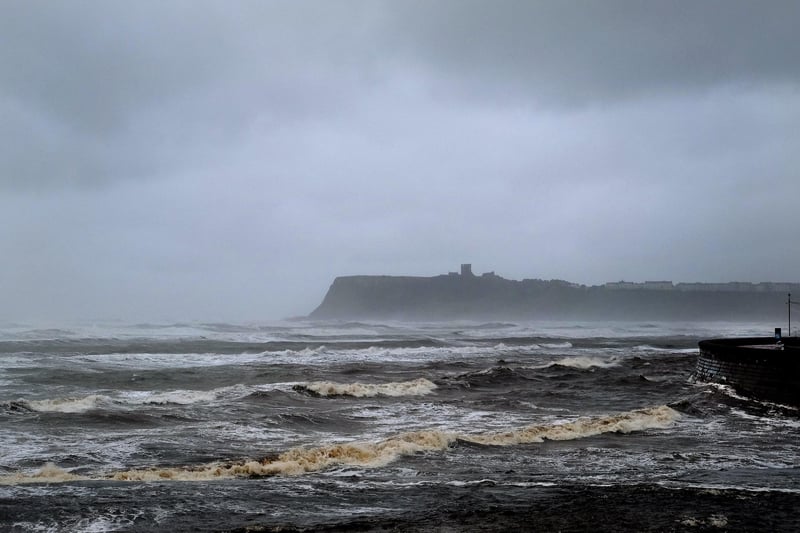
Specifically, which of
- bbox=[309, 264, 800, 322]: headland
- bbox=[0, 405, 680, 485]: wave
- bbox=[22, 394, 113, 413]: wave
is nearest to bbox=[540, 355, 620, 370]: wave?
bbox=[0, 405, 680, 485]: wave

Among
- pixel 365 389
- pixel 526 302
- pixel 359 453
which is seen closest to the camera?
pixel 359 453

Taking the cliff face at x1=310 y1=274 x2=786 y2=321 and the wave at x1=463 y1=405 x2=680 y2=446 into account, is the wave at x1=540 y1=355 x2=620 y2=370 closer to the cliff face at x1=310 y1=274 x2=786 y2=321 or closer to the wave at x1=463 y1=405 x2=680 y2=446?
the wave at x1=463 y1=405 x2=680 y2=446

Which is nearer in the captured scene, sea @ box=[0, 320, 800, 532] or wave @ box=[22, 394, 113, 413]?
sea @ box=[0, 320, 800, 532]

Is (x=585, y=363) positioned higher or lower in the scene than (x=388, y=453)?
lower

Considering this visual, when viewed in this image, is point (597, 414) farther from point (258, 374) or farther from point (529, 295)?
point (529, 295)

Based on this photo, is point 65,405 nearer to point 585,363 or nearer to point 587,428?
point 587,428

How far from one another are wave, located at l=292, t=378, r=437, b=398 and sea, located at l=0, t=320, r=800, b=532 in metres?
0.07

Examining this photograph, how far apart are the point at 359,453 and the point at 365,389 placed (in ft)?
34.3

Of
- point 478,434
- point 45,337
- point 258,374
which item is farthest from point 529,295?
point 478,434

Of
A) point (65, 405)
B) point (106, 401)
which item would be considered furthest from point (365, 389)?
point (65, 405)

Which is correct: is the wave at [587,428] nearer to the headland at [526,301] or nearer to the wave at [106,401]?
the wave at [106,401]

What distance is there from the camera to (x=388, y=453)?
1084cm

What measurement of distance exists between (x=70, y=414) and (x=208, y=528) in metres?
10.2

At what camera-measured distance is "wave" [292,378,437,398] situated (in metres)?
20.4
